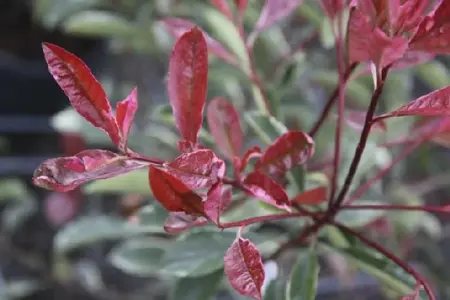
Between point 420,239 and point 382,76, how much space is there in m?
1.13

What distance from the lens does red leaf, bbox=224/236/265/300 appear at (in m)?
0.40

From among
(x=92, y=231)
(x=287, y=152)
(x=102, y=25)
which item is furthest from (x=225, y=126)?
(x=102, y=25)

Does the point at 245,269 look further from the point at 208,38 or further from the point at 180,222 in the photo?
the point at 208,38

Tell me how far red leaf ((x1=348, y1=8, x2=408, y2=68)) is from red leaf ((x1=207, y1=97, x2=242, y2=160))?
161 mm

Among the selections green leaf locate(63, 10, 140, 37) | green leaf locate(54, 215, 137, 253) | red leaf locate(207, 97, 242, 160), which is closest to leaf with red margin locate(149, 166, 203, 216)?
red leaf locate(207, 97, 242, 160)

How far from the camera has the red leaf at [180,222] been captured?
0.42 m

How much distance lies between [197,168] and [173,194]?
0.03 m

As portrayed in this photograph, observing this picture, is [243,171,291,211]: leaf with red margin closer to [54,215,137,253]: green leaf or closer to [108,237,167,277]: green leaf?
[108,237,167,277]: green leaf

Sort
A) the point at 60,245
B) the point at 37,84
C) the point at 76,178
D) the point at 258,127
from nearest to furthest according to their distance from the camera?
the point at 76,178
the point at 258,127
the point at 60,245
the point at 37,84

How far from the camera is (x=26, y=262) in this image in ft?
5.19

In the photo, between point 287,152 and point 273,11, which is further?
point 273,11

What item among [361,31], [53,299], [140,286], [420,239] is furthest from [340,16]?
[53,299]

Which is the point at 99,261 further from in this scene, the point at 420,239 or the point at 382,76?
the point at 382,76

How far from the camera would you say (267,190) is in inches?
18.0
